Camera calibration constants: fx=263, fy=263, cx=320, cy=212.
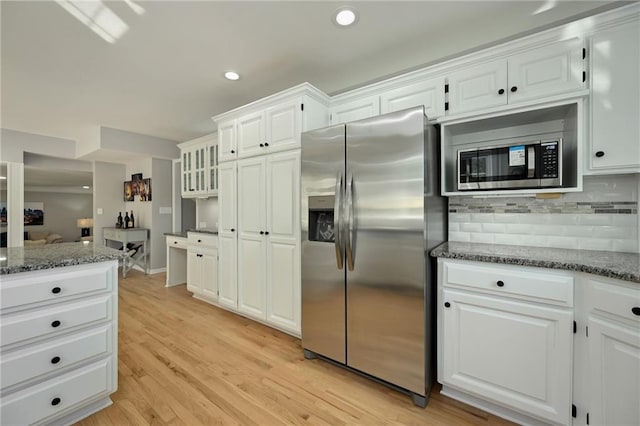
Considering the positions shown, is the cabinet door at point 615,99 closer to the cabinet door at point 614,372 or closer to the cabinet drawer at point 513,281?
the cabinet drawer at point 513,281

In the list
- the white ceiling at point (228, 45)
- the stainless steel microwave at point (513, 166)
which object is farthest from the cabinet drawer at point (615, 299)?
the white ceiling at point (228, 45)

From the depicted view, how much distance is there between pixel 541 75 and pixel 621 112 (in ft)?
1.53

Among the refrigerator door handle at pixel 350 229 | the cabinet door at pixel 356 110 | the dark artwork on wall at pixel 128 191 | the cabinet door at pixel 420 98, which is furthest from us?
the dark artwork on wall at pixel 128 191

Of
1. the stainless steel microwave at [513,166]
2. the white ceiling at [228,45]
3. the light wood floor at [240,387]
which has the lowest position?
the light wood floor at [240,387]

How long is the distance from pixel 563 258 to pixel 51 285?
278 centimetres

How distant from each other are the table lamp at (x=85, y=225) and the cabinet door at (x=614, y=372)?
11793 millimetres

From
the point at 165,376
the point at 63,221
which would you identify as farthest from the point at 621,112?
the point at 63,221

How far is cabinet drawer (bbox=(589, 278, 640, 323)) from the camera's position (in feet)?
3.73

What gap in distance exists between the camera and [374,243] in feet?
5.86

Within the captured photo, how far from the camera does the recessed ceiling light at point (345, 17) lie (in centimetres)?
170

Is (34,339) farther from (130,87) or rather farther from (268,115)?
(130,87)

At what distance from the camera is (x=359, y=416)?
61.6 inches

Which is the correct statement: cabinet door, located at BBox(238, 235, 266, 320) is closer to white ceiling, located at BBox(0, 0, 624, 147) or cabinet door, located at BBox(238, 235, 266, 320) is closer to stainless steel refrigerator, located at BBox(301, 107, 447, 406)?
stainless steel refrigerator, located at BBox(301, 107, 447, 406)

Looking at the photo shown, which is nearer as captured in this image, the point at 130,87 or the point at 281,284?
the point at 281,284
